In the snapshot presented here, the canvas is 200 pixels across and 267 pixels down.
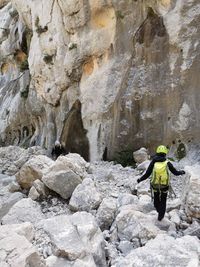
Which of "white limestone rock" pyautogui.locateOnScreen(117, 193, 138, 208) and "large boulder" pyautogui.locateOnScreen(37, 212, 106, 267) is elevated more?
"white limestone rock" pyautogui.locateOnScreen(117, 193, 138, 208)

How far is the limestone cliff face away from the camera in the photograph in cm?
1648

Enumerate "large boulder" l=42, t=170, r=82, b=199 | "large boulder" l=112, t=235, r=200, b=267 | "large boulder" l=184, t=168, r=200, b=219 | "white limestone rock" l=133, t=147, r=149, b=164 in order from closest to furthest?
"large boulder" l=112, t=235, r=200, b=267
"large boulder" l=184, t=168, r=200, b=219
"large boulder" l=42, t=170, r=82, b=199
"white limestone rock" l=133, t=147, r=149, b=164

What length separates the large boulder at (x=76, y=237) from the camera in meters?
7.59

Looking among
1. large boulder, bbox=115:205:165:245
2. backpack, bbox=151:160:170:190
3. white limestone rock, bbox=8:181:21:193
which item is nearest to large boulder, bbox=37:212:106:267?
large boulder, bbox=115:205:165:245

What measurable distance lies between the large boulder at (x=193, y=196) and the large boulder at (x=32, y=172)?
6395 mm

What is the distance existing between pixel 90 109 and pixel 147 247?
45.8 ft

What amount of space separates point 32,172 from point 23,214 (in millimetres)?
3557

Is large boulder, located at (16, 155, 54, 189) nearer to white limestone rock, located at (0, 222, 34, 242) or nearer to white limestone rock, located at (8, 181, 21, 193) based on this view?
white limestone rock, located at (8, 181, 21, 193)

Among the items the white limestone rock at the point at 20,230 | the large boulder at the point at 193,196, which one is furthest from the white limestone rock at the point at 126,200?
the white limestone rock at the point at 20,230

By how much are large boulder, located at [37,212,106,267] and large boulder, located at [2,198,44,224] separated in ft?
6.75

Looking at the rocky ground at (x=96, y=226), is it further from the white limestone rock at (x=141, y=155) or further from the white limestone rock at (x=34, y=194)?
the white limestone rock at (x=141, y=155)

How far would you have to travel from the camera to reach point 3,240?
293 inches

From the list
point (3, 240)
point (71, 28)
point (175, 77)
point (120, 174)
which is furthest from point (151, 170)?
point (71, 28)

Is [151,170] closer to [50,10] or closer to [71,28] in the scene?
[71,28]
